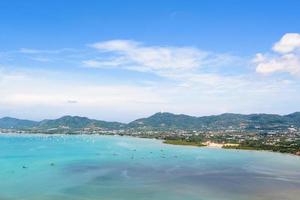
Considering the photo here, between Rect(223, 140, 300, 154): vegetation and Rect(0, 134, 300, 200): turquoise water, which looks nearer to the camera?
Rect(0, 134, 300, 200): turquoise water

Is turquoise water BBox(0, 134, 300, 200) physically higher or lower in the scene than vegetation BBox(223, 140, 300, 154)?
lower

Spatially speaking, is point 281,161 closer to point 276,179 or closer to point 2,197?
point 276,179

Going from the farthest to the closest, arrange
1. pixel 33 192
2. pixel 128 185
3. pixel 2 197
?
pixel 128 185 → pixel 33 192 → pixel 2 197

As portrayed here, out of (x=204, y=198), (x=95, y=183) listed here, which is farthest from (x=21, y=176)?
(x=204, y=198)

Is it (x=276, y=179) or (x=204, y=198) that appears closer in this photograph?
(x=204, y=198)

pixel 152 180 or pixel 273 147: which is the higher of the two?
pixel 273 147

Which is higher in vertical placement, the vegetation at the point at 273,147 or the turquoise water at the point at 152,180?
the vegetation at the point at 273,147

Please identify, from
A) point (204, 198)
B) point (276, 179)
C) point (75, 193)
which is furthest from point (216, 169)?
point (75, 193)

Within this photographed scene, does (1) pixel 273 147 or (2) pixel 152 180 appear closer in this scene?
(2) pixel 152 180

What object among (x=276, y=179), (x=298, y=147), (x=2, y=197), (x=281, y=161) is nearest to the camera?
(x=2, y=197)

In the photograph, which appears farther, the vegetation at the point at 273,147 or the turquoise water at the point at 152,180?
the vegetation at the point at 273,147
